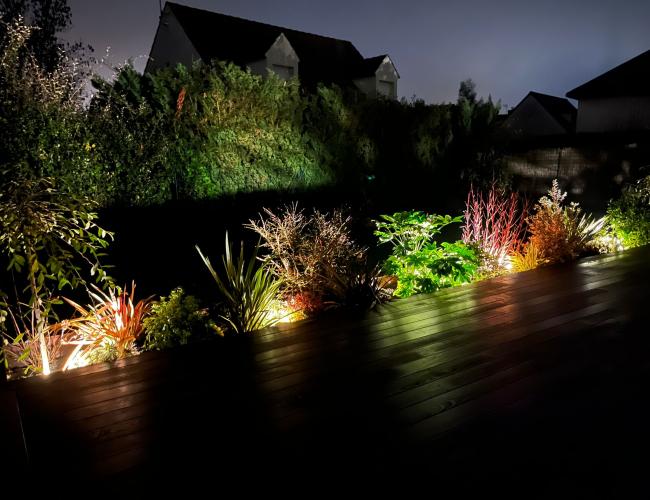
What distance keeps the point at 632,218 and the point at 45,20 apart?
16.8m

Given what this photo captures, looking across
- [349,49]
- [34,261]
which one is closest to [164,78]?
[34,261]

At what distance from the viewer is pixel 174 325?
128 inches

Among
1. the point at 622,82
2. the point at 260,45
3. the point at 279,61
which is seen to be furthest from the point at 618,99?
the point at 260,45

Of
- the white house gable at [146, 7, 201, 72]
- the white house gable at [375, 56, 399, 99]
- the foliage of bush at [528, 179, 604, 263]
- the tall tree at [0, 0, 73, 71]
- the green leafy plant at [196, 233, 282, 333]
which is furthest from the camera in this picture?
the white house gable at [375, 56, 399, 99]

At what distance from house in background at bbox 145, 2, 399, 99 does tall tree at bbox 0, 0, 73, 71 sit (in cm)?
312

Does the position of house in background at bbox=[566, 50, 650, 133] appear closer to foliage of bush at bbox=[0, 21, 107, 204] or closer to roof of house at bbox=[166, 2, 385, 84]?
roof of house at bbox=[166, 2, 385, 84]

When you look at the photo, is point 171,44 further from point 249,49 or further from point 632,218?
point 632,218

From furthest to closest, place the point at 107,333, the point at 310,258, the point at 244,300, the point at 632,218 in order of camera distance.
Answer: the point at 632,218 → the point at 310,258 → the point at 244,300 → the point at 107,333

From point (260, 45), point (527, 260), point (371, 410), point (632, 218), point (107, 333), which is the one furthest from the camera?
point (260, 45)

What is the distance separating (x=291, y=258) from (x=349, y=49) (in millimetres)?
15962

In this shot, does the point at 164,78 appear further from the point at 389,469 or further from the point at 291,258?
the point at 389,469

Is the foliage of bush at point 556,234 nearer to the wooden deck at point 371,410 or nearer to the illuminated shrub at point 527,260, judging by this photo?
the illuminated shrub at point 527,260

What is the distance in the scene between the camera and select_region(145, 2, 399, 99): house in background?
14016 mm

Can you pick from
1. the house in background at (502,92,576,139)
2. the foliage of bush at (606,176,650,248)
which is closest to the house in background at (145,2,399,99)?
the foliage of bush at (606,176,650,248)
